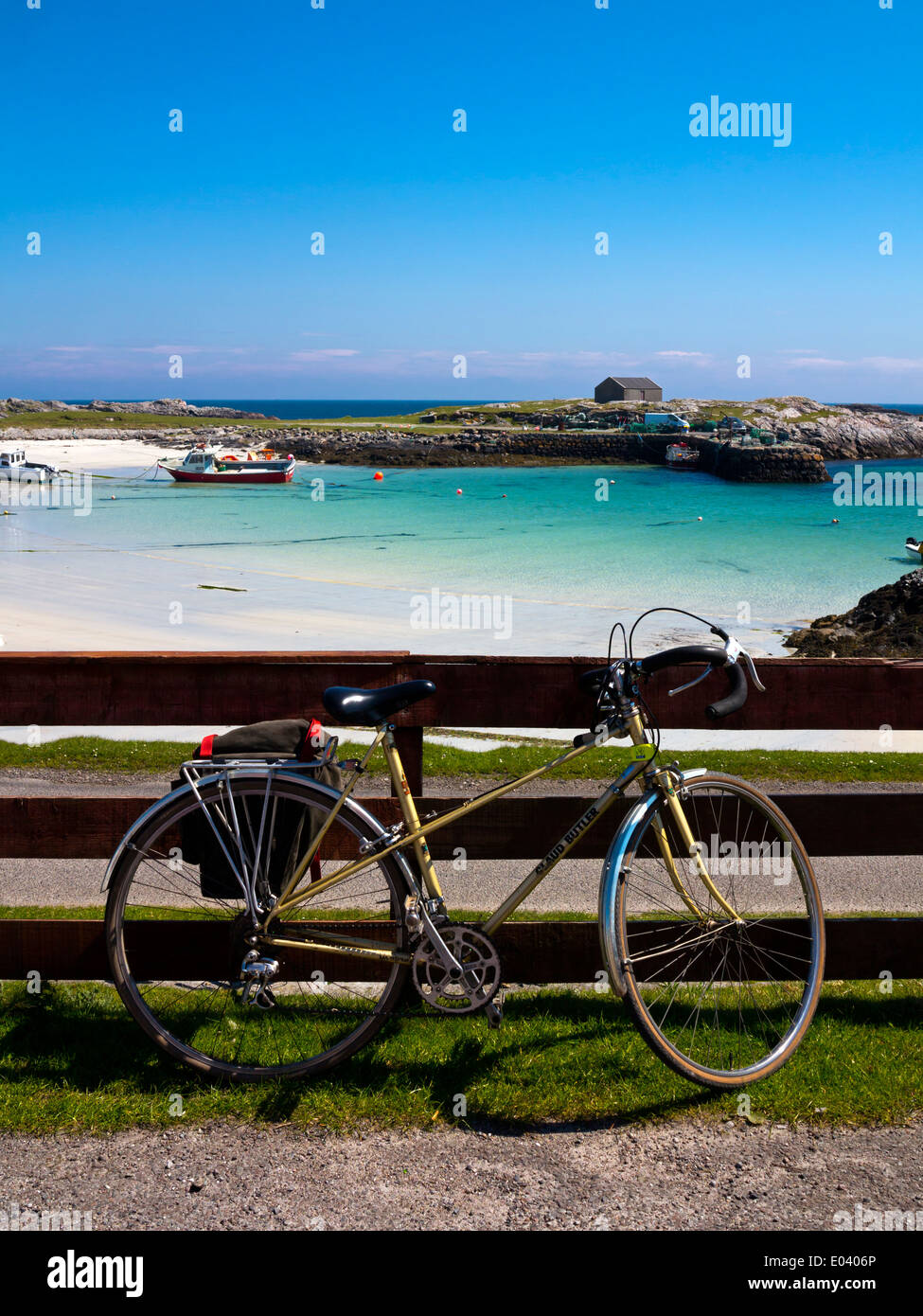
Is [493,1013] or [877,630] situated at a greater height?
[493,1013]

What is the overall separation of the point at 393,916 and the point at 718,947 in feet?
4.07

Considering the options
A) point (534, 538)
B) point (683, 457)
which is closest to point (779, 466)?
point (683, 457)

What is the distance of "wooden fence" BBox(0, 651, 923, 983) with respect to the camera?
392 centimetres

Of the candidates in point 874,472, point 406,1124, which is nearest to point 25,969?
point 406,1124

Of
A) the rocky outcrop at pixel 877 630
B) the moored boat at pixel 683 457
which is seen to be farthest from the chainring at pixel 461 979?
the moored boat at pixel 683 457

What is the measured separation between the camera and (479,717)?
4016 mm

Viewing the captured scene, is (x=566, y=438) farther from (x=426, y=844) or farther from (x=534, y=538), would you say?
(x=426, y=844)

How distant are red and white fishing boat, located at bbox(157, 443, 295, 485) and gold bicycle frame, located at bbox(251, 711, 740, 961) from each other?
8111 centimetres

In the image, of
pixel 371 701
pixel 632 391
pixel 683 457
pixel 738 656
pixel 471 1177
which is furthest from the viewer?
pixel 632 391

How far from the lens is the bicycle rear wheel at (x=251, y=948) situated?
346 centimetres

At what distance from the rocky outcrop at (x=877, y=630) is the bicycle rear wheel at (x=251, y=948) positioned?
54.3 feet

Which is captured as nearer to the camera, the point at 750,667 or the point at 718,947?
the point at 750,667
